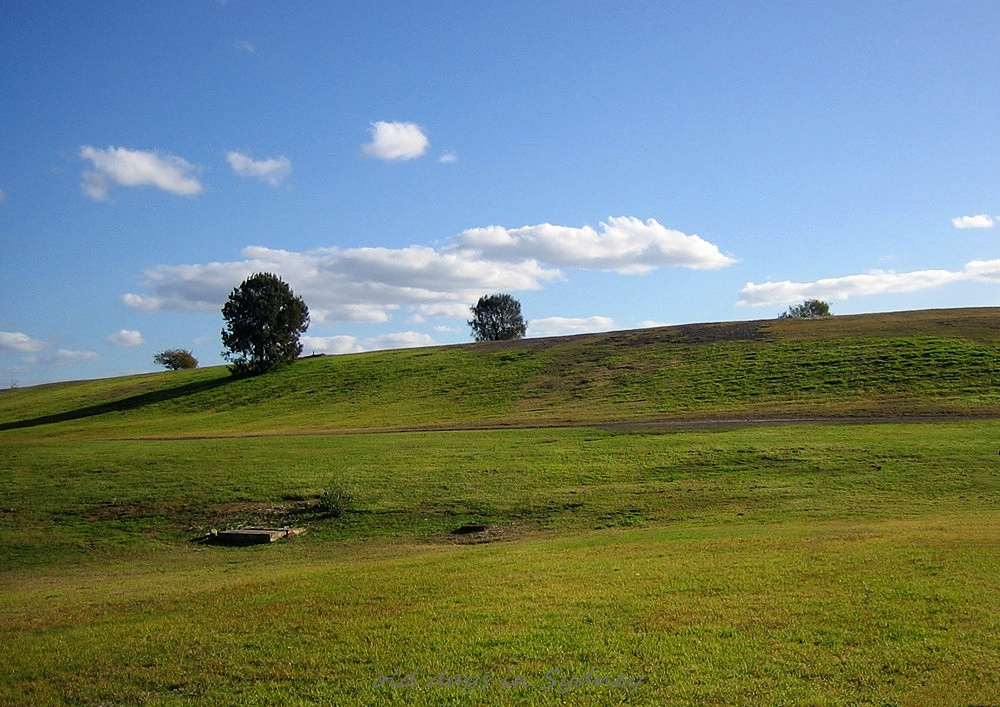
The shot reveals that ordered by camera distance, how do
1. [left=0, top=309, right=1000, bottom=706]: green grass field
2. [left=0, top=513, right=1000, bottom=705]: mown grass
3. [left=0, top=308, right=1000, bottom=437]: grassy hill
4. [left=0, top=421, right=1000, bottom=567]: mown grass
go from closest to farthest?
[left=0, top=513, right=1000, bottom=705]: mown grass
[left=0, top=309, right=1000, bottom=706]: green grass field
[left=0, top=421, right=1000, bottom=567]: mown grass
[left=0, top=308, right=1000, bottom=437]: grassy hill

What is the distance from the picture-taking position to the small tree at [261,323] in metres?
83.2

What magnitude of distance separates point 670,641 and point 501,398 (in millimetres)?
50139

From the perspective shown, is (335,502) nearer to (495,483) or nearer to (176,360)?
(495,483)

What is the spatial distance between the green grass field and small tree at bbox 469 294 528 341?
264ft

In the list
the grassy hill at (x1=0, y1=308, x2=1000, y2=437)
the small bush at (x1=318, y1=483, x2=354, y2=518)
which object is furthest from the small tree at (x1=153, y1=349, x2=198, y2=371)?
the small bush at (x1=318, y1=483, x2=354, y2=518)

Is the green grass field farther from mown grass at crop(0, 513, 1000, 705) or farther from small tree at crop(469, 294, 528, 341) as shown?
small tree at crop(469, 294, 528, 341)

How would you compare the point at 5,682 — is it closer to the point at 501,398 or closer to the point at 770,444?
the point at 770,444

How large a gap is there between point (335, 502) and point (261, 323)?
63.0 metres

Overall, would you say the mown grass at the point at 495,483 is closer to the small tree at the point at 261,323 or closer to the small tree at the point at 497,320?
the small tree at the point at 261,323

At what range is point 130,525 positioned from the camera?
24.7 m

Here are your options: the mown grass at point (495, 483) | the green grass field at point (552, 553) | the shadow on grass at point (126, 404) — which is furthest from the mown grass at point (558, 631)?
the shadow on grass at point (126, 404)

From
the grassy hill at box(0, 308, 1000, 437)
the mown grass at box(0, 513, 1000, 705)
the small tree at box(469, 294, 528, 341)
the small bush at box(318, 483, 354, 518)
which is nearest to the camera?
the mown grass at box(0, 513, 1000, 705)

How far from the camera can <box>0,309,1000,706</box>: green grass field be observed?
8.73 meters

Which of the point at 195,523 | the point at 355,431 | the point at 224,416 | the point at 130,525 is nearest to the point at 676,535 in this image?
the point at 195,523
